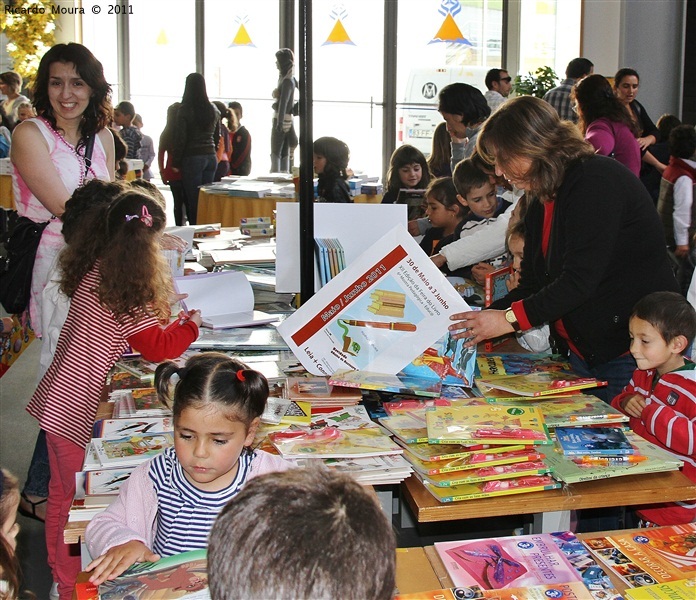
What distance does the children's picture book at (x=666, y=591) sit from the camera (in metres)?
1.26

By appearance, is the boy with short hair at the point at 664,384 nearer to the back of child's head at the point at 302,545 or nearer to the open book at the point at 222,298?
the open book at the point at 222,298

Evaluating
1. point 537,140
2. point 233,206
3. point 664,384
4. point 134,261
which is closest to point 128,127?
point 233,206

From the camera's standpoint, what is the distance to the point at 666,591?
128cm

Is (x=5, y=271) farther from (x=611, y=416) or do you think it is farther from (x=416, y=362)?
(x=611, y=416)

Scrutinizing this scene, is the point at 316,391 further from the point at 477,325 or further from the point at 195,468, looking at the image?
the point at 195,468

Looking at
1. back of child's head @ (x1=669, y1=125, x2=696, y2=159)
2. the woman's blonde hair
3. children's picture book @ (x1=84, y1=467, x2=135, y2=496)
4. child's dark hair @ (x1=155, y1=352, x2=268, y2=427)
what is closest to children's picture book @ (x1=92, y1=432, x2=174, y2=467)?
children's picture book @ (x1=84, y1=467, x2=135, y2=496)

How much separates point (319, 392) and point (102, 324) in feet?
2.01

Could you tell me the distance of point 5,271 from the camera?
288 cm

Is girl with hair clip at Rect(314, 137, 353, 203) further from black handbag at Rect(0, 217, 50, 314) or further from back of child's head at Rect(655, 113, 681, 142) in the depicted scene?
back of child's head at Rect(655, 113, 681, 142)

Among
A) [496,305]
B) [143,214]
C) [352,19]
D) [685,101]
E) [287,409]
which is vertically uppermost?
[352,19]

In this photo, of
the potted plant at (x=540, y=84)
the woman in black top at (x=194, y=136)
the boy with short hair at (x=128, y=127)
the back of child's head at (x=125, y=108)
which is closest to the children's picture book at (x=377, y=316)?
the woman in black top at (x=194, y=136)

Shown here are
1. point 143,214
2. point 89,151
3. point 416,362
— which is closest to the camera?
point 416,362

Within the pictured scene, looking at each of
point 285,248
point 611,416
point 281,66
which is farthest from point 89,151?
point 281,66

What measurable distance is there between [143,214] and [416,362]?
2.66ft
